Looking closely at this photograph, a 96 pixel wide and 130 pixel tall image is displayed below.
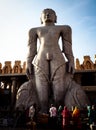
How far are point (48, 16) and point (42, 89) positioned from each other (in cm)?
329

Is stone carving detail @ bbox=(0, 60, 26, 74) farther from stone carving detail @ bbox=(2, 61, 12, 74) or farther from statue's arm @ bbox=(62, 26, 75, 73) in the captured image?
statue's arm @ bbox=(62, 26, 75, 73)

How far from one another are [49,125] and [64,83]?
2.29m

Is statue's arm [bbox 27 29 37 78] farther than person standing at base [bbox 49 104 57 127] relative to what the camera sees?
Yes

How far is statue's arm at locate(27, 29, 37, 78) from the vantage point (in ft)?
37.3

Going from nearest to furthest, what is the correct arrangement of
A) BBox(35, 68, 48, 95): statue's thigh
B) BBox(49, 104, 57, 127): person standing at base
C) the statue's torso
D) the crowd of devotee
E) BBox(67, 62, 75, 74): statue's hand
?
the crowd of devotee
BBox(49, 104, 57, 127): person standing at base
BBox(35, 68, 48, 95): statue's thigh
the statue's torso
BBox(67, 62, 75, 74): statue's hand

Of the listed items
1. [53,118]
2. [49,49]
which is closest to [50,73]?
[49,49]

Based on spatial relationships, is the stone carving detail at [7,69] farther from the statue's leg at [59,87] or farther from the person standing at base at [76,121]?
the person standing at base at [76,121]

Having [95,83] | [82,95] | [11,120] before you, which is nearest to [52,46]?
[82,95]

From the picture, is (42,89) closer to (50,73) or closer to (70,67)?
(50,73)

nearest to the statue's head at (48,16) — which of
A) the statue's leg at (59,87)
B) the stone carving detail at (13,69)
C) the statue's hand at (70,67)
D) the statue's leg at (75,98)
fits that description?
the statue's hand at (70,67)

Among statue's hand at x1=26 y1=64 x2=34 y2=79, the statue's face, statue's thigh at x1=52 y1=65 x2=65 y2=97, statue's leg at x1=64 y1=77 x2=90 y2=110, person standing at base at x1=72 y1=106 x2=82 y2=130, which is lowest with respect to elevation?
person standing at base at x1=72 y1=106 x2=82 y2=130

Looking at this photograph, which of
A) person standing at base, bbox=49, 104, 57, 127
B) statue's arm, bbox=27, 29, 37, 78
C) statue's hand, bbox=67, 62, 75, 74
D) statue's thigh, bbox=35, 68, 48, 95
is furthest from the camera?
statue's arm, bbox=27, 29, 37, 78

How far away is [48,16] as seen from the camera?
11844mm

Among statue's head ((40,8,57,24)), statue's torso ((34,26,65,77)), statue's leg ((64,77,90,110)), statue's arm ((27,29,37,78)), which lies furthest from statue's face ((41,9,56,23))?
statue's leg ((64,77,90,110))
